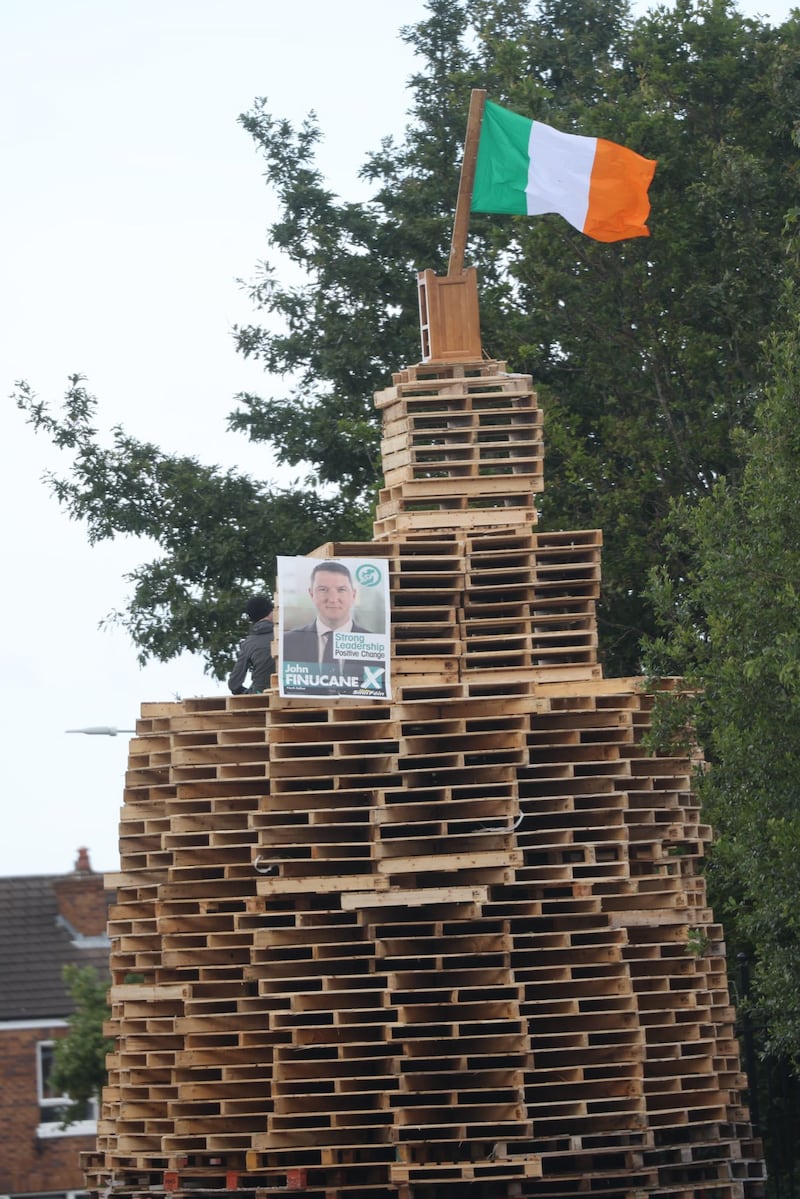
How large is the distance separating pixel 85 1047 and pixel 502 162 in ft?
29.7

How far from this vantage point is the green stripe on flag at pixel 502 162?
15.8 metres

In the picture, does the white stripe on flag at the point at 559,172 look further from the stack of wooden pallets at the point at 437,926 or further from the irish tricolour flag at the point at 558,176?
the stack of wooden pallets at the point at 437,926

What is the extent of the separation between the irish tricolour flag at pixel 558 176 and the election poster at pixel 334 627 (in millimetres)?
3825

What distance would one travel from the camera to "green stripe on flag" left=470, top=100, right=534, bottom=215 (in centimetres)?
1580

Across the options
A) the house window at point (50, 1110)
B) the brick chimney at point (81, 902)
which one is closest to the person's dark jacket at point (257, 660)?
the house window at point (50, 1110)

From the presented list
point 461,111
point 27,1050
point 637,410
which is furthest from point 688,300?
point 27,1050

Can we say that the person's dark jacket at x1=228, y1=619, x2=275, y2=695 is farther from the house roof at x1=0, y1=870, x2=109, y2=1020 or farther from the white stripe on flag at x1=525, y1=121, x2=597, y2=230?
the house roof at x1=0, y1=870, x2=109, y2=1020

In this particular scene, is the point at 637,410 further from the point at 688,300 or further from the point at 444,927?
the point at 444,927

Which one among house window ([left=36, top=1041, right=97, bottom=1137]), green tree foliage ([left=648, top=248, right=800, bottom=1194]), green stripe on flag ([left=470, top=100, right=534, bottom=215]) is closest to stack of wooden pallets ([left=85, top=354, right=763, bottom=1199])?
green tree foliage ([left=648, top=248, right=800, bottom=1194])

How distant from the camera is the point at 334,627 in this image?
44.2ft

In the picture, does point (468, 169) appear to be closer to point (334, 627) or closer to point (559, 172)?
point (559, 172)

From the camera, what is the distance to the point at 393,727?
13.7 m

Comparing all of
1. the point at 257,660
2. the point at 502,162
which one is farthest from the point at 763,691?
the point at 502,162

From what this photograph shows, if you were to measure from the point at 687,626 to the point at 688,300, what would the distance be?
802 cm
